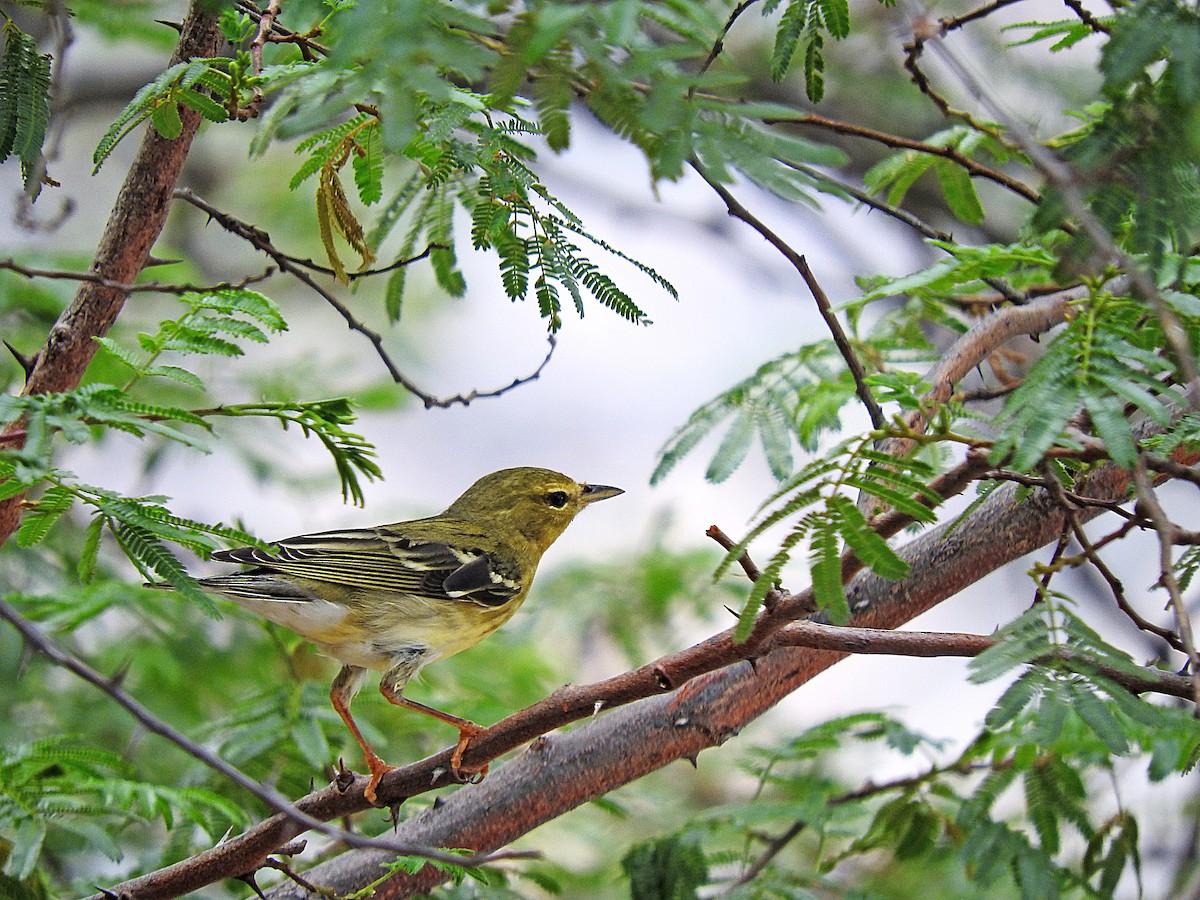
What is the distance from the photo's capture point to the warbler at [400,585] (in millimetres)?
4035

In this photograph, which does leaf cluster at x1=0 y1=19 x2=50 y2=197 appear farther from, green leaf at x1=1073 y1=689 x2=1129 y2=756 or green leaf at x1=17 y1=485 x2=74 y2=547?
green leaf at x1=1073 y1=689 x2=1129 y2=756

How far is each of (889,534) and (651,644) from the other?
12.4 feet

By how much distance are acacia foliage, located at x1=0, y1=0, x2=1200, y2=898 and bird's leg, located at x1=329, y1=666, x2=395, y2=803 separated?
0.42ft

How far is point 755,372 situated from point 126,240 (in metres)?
2.16

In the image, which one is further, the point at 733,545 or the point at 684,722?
the point at 684,722

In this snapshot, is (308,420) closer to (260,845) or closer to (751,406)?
(260,845)

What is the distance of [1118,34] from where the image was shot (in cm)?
191

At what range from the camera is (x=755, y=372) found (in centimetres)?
427

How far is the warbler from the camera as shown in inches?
159

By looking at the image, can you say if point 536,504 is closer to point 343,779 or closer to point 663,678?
point 343,779

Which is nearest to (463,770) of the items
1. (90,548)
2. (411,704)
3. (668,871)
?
(90,548)

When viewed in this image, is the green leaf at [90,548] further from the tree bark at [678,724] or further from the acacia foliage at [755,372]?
the tree bark at [678,724]

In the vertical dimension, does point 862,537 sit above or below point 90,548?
below

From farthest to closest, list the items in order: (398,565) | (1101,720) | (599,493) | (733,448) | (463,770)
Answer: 1. (599,493)
2. (398,565)
3. (733,448)
4. (463,770)
5. (1101,720)
